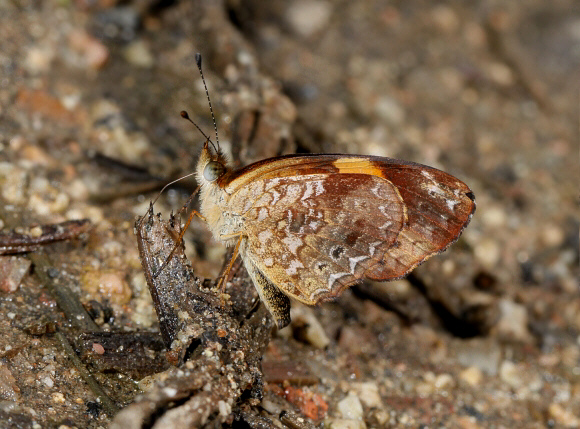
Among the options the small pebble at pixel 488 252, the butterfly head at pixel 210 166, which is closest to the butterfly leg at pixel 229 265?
the butterfly head at pixel 210 166

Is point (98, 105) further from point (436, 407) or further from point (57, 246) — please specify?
point (436, 407)

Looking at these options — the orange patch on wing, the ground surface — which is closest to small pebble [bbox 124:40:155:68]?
the ground surface

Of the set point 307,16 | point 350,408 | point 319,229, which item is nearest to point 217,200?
point 319,229

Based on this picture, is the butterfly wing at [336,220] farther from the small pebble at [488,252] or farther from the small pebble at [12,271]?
the small pebble at [488,252]

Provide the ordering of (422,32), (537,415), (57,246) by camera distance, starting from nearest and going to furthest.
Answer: (57,246)
(537,415)
(422,32)

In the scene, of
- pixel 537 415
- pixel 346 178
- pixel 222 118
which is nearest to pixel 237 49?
pixel 222 118

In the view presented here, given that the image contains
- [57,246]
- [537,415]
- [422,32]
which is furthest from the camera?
[422,32]
